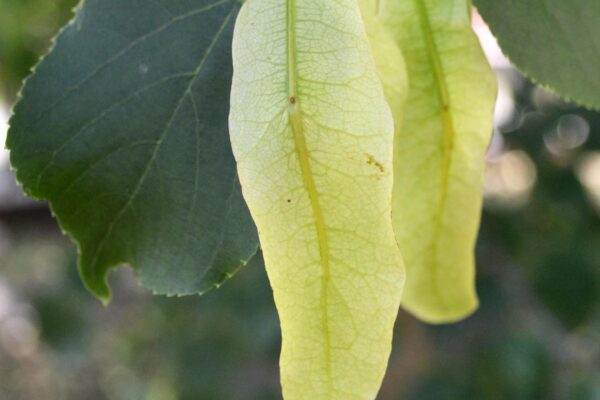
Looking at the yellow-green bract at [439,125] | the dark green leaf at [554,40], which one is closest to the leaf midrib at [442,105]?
the yellow-green bract at [439,125]

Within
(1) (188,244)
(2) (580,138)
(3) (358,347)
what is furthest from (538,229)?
(3) (358,347)

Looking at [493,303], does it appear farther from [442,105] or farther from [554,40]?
[442,105]

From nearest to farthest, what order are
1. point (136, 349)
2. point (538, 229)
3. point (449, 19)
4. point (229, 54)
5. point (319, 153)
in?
1. point (319, 153)
2. point (449, 19)
3. point (229, 54)
4. point (538, 229)
5. point (136, 349)

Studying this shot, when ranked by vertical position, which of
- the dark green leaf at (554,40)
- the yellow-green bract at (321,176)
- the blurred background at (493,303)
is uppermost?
the yellow-green bract at (321,176)

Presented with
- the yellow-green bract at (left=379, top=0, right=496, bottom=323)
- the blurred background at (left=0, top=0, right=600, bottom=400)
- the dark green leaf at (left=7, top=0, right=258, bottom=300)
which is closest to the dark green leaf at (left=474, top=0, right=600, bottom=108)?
the yellow-green bract at (left=379, top=0, right=496, bottom=323)

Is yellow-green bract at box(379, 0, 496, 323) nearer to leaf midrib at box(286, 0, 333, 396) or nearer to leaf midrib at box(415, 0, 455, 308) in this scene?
leaf midrib at box(415, 0, 455, 308)

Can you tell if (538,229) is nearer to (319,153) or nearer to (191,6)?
(191,6)

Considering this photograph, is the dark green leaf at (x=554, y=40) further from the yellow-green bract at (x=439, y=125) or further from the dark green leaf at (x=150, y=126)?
the dark green leaf at (x=150, y=126)
